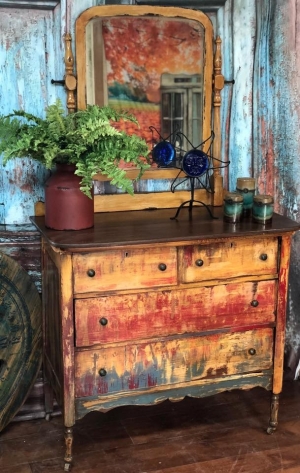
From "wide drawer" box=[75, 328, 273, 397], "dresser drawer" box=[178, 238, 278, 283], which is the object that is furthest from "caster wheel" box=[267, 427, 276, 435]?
"dresser drawer" box=[178, 238, 278, 283]

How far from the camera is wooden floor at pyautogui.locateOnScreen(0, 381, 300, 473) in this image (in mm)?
2529

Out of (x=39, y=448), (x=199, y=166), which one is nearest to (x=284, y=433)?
(x=39, y=448)

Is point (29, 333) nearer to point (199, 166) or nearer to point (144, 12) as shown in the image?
point (199, 166)

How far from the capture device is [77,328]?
2.37 m

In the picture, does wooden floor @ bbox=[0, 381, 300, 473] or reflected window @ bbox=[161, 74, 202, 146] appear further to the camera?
reflected window @ bbox=[161, 74, 202, 146]

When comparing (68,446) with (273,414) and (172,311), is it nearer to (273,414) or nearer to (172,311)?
(172,311)

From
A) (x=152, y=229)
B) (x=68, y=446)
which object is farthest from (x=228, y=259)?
(x=68, y=446)

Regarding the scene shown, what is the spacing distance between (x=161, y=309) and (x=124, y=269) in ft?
0.79

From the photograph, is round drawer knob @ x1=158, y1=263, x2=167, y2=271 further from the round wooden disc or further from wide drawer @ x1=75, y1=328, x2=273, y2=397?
the round wooden disc

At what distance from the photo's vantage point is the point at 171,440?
107 inches

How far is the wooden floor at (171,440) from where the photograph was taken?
253 centimetres

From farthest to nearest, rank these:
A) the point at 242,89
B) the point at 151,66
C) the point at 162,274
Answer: the point at 242,89 < the point at 151,66 < the point at 162,274

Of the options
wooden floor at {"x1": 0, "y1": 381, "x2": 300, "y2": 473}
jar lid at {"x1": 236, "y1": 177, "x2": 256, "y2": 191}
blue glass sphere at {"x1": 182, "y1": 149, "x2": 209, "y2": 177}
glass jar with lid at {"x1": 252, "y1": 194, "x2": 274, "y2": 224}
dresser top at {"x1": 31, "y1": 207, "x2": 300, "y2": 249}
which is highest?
blue glass sphere at {"x1": 182, "y1": 149, "x2": 209, "y2": 177}

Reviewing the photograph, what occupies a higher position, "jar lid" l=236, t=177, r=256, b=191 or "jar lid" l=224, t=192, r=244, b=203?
"jar lid" l=236, t=177, r=256, b=191
